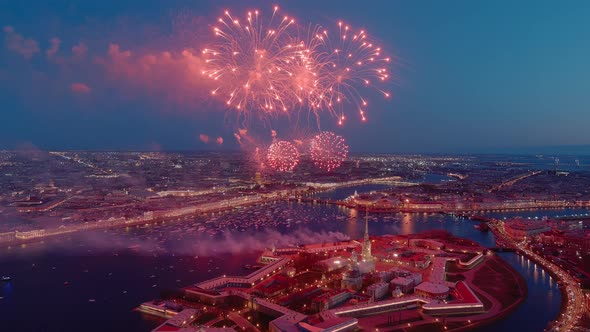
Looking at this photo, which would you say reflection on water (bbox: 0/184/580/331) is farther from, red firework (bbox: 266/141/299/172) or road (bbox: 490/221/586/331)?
red firework (bbox: 266/141/299/172)

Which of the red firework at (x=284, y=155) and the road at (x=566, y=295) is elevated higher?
the red firework at (x=284, y=155)

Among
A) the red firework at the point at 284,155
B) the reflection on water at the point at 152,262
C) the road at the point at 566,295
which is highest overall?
the red firework at the point at 284,155

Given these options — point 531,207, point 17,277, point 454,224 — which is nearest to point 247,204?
point 454,224

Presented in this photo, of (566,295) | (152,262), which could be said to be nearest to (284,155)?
(152,262)

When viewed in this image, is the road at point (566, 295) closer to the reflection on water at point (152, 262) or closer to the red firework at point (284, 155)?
the reflection on water at point (152, 262)

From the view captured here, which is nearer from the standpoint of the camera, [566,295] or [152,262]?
[566,295]

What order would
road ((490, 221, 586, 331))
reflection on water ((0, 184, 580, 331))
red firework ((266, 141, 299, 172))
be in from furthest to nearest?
red firework ((266, 141, 299, 172)), reflection on water ((0, 184, 580, 331)), road ((490, 221, 586, 331))

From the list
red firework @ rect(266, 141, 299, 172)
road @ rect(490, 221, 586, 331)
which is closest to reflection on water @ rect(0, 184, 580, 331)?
road @ rect(490, 221, 586, 331)

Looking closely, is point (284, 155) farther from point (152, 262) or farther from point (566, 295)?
point (566, 295)

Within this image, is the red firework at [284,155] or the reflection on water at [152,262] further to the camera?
the red firework at [284,155]

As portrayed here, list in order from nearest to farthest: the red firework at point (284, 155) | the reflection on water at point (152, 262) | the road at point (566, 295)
Result: the road at point (566, 295), the reflection on water at point (152, 262), the red firework at point (284, 155)

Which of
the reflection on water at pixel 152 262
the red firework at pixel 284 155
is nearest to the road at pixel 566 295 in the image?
the reflection on water at pixel 152 262

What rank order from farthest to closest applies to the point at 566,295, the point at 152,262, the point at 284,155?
the point at 284,155 → the point at 152,262 → the point at 566,295
